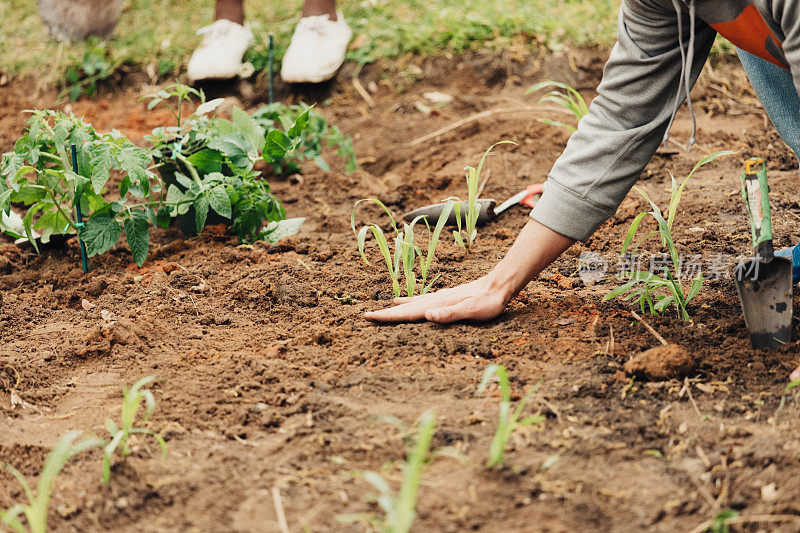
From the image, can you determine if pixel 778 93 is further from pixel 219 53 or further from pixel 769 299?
pixel 219 53

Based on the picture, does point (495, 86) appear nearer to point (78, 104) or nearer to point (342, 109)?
point (342, 109)

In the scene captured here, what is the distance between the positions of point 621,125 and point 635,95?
76mm

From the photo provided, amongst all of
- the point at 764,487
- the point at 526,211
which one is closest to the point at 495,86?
the point at 526,211

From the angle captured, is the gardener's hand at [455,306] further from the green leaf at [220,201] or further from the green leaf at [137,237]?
the green leaf at [137,237]

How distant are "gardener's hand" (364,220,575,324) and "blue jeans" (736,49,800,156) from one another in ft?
2.36

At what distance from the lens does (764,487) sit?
1194 millimetres

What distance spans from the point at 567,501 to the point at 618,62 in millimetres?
996

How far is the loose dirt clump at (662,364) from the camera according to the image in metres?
1.54

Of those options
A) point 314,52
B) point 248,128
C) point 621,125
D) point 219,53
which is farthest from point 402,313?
point 219,53

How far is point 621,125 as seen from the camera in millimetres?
1707

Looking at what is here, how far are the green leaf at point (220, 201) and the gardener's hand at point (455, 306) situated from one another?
25.8 inches

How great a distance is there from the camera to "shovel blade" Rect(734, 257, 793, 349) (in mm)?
1609

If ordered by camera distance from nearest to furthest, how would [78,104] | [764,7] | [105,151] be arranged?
[764,7], [105,151], [78,104]

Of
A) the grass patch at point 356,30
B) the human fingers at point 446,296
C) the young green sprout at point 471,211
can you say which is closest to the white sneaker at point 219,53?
the grass patch at point 356,30
